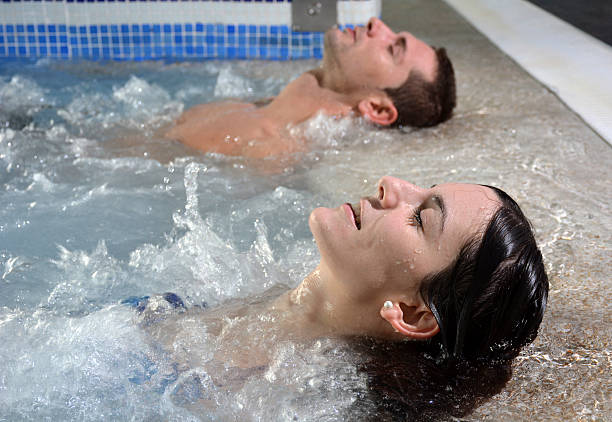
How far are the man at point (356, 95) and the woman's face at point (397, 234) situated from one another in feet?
4.34

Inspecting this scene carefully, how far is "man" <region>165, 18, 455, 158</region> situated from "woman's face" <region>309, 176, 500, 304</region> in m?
1.32

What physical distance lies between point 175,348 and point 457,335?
0.68m

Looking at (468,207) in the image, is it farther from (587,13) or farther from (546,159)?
(587,13)

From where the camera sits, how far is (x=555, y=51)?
394 centimetres

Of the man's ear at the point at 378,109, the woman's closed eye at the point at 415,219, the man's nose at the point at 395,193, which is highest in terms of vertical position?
the man's nose at the point at 395,193

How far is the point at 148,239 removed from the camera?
2342 mm

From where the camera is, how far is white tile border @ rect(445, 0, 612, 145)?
10.3 feet

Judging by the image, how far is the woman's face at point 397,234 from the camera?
1.48 metres

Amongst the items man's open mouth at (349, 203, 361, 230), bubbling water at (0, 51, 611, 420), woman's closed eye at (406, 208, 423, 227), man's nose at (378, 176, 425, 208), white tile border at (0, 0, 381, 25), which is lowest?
bubbling water at (0, 51, 611, 420)

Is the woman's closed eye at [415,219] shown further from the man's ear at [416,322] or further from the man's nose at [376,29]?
the man's nose at [376,29]

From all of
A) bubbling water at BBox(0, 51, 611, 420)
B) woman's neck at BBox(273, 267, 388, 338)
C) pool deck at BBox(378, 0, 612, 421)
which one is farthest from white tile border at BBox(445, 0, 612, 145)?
woman's neck at BBox(273, 267, 388, 338)

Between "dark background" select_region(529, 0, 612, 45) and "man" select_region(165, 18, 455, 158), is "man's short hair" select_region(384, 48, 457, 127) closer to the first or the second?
"man" select_region(165, 18, 455, 158)

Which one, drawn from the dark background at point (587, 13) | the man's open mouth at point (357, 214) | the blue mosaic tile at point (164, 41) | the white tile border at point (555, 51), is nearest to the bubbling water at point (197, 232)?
the white tile border at point (555, 51)

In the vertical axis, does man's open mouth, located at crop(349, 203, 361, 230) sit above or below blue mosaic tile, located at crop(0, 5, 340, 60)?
above
